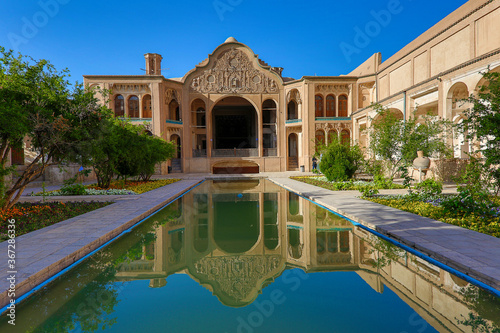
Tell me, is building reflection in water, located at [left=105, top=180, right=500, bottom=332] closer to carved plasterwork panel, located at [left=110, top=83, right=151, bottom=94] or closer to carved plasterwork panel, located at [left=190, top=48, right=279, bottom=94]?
carved plasterwork panel, located at [left=110, top=83, right=151, bottom=94]

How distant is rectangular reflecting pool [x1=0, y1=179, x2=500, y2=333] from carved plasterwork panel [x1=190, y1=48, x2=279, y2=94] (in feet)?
73.1

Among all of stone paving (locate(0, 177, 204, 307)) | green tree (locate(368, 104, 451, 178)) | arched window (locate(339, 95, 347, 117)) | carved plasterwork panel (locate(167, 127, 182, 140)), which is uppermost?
arched window (locate(339, 95, 347, 117))

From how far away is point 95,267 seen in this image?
408 cm

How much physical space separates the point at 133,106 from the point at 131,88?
1556 mm

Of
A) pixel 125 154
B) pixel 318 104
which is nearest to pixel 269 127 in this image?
pixel 318 104

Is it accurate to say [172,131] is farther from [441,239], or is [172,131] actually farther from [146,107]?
[441,239]

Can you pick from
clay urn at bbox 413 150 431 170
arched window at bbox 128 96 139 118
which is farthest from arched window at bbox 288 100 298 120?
clay urn at bbox 413 150 431 170

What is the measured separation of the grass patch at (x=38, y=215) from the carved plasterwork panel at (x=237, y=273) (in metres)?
3.63

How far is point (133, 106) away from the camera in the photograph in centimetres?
2517

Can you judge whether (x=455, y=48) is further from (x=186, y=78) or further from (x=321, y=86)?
(x=186, y=78)

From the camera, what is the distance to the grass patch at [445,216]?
A: 17.5ft

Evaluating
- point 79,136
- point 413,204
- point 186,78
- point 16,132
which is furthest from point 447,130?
point 186,78

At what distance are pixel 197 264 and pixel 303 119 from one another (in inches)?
903

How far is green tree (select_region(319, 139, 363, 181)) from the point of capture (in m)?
14.1
